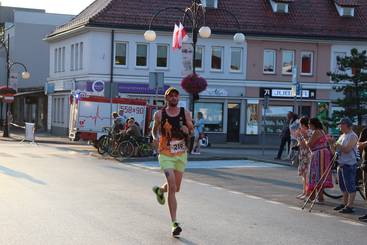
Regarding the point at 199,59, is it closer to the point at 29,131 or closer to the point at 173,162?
the point at 29,131

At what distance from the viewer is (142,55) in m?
41.1

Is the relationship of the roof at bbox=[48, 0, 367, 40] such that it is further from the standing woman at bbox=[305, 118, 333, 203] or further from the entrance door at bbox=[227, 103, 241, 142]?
the standing woman at bbox=[305, 118, 333, 203]

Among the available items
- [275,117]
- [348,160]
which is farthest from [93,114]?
[348,160]

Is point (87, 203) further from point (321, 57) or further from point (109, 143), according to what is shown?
point (321, 57)

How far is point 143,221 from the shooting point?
9.69 meters

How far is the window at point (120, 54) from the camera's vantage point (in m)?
40.5

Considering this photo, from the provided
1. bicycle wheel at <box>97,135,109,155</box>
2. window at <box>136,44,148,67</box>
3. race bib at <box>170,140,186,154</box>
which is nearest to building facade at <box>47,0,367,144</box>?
window at <box>136,44,148,67</box>

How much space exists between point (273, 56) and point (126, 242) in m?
35.3

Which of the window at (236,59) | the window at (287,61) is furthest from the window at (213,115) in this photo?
the window at (287,61)

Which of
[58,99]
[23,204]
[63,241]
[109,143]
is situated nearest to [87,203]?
[23,204]

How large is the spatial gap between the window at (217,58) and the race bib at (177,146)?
3313 centimetres

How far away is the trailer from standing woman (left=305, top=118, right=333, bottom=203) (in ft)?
54.9

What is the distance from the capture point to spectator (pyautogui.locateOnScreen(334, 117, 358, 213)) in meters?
11.3

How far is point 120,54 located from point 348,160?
30427 mm
